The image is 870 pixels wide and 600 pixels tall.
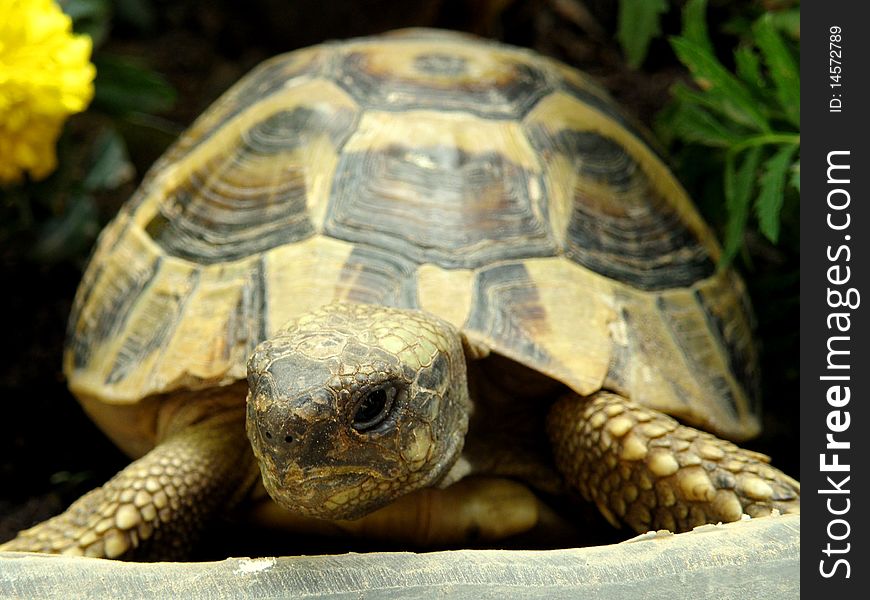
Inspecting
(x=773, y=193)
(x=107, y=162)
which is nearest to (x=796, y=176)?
(x=773, y=193)

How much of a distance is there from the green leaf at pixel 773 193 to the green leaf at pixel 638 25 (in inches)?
21.7

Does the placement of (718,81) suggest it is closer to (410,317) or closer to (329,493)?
(410,317)

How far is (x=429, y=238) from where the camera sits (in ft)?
7.79

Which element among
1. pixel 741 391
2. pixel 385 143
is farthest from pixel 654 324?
pixel 385 143

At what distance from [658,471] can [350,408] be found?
2.36 ft

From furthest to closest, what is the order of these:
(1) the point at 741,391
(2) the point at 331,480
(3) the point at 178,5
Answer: (3) the point at 178,5, (1) the point at 741,391, (2) the point at 331,480

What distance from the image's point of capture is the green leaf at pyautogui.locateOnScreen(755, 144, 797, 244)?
2.46 meters

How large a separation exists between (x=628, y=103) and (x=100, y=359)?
8.25 feet

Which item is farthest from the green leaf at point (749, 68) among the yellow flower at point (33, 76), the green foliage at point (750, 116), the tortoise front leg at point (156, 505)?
the yellow flower at point (33, 76)

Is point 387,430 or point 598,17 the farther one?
point 598,17

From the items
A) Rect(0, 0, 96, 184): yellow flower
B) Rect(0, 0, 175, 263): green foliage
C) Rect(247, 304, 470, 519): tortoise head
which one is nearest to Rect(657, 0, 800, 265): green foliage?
Rect(247, 304, 470, 519): tortoise head

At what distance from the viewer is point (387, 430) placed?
183 cm

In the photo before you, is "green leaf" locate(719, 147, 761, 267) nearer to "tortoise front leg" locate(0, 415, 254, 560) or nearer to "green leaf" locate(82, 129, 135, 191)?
"tortoise front leg" locate(0, 415, 254, 560)
